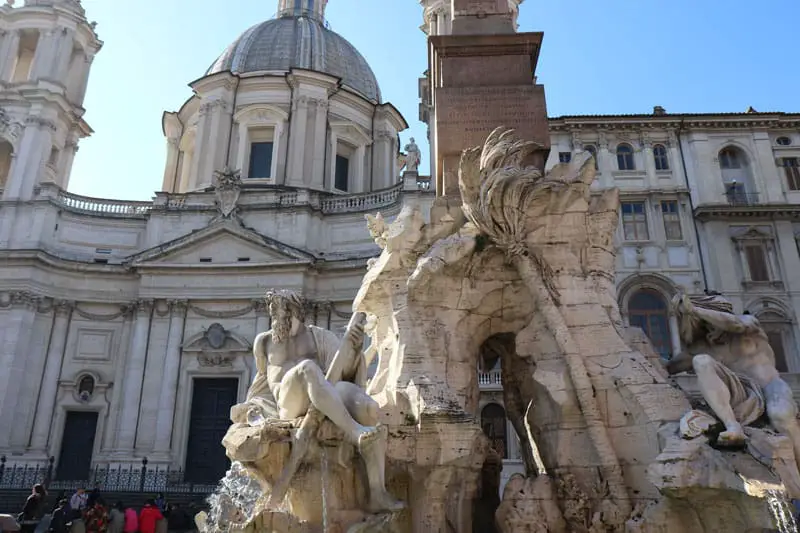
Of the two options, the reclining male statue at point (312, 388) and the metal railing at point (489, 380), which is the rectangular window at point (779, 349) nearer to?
the metal railing at point (489, 380)

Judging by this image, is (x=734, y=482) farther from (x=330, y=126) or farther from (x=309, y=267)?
(x=330, y=126)

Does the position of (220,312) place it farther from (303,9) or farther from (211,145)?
(303,9)

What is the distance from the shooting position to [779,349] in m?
20.9

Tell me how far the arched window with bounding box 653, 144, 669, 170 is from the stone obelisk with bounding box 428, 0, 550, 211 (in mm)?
16865

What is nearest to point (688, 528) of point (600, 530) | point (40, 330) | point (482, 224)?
point (600, 530)

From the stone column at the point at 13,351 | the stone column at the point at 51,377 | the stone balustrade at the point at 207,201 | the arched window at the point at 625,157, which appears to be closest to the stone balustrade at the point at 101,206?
the stone balustrade at the point at 207,201

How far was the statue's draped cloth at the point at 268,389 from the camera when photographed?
666cm

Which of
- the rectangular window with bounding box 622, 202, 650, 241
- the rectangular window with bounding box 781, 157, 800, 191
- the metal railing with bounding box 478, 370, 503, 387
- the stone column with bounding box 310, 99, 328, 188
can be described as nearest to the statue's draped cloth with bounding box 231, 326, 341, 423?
the metal railing with bounding box 478, 370, 503, 387

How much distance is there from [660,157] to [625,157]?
131 cm

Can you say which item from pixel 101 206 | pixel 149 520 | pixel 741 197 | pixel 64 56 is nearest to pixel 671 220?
pixel 741 197

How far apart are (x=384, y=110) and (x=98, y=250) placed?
16358mm

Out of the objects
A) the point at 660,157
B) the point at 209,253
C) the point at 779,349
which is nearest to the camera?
the point at 779,349

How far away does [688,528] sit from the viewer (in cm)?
541

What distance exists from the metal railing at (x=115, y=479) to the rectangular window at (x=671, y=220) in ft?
57.4
